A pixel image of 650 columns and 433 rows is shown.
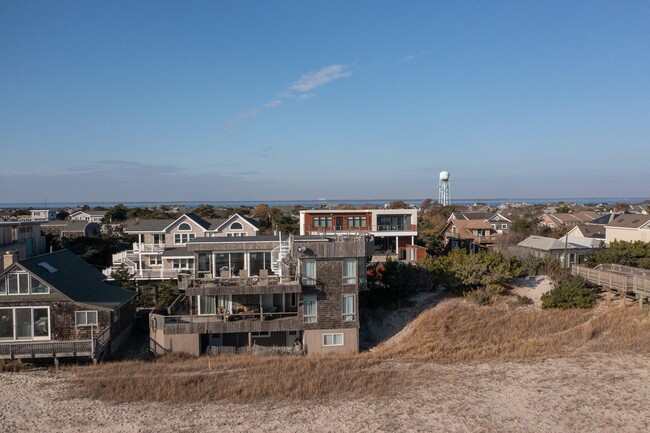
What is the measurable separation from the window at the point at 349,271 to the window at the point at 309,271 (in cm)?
147

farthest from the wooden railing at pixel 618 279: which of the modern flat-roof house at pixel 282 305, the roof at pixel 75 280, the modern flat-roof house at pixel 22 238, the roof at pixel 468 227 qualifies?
the modern flat-roof house at pixel 22 238

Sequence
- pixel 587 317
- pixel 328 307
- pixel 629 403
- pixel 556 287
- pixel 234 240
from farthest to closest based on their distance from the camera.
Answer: pixel 556 287 → pixel 587 317 → pixel 234 240 → pixel 328 307 → pixel 629 403

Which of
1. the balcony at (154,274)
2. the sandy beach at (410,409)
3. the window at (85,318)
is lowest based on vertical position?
the sandy beach at (410,409)

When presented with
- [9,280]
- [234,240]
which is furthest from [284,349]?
[9,280]

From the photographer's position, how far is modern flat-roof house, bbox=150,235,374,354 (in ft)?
77.0

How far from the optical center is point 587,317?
2850 centimetres

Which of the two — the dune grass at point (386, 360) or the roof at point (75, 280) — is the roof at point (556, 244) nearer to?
the dune grass at point (386, 360)

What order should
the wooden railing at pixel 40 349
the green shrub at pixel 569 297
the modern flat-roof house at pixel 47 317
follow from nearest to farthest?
the wooden railing at pixel 40 349, the modern flat-roof house at pixel 47 317, the green shrub at pixel 569 297

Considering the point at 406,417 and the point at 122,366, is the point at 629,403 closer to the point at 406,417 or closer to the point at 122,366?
the point at 406,417

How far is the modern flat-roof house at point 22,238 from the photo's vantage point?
117 ft

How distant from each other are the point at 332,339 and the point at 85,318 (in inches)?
441

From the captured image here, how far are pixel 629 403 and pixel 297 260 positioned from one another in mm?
14295

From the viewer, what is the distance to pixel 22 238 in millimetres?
39312

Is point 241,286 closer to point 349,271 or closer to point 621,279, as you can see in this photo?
point 349,271
